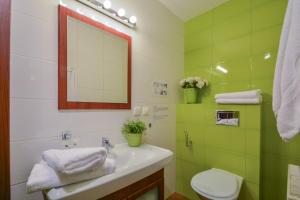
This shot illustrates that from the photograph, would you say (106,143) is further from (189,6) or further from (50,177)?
(189,6)

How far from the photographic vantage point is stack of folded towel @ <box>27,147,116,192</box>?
612mm

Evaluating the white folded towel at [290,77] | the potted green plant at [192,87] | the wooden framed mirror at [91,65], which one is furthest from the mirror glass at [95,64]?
the white folded towel at [290,77]

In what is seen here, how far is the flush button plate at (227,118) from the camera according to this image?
143 cm

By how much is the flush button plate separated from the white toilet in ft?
1.56

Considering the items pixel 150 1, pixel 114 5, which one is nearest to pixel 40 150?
pixel 114 5

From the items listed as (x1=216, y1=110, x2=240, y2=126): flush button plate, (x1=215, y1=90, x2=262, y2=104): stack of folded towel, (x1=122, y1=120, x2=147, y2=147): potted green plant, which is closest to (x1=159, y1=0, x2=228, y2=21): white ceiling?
(x1=215, y1=90, x2=262, y2=104): stack of folded towel

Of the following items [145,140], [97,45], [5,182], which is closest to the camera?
[5,182]

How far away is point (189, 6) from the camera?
178cm

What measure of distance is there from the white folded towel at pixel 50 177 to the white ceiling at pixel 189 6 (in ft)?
5.94

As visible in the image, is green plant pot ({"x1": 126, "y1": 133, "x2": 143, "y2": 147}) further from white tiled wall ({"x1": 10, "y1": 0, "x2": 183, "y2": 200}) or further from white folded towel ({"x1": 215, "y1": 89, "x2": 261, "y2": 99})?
white folded towel ({"x1": 215, "y1": 89, "x2": 261, "y2": 99})

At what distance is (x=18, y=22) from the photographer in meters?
0.81

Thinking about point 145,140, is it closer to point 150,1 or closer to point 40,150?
point 40,150

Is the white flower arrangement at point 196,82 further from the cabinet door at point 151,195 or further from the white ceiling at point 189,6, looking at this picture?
the cabinet door at point 151,195

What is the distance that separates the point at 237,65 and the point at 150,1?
1143 millimetres
